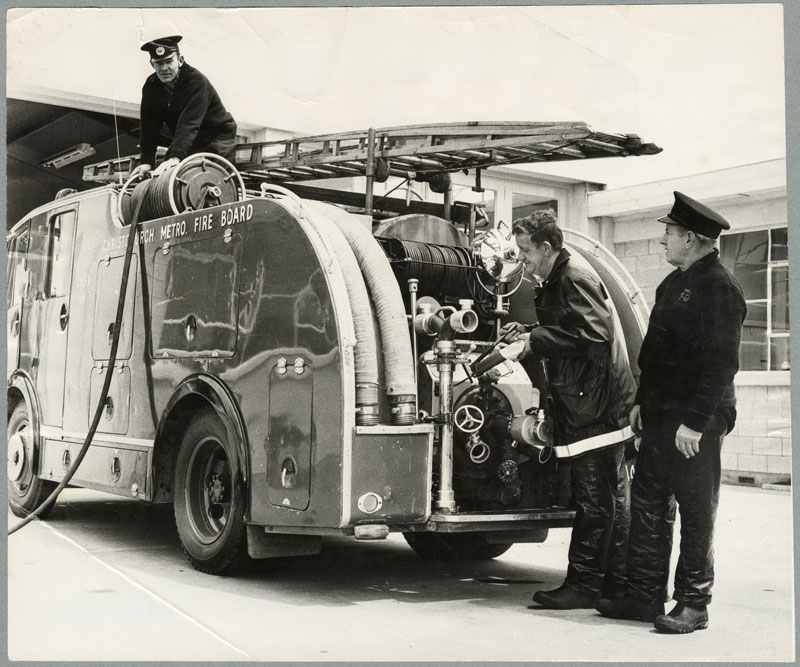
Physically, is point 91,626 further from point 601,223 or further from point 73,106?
point 601,223

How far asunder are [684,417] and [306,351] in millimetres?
2130

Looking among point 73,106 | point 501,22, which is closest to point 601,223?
point 501,22

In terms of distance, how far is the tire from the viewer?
9.11 m

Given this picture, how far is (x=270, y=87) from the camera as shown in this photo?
7.43 meters

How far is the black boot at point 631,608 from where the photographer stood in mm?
6004

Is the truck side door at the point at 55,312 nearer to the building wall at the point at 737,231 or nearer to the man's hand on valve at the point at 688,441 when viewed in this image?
the building wall at the point at 737,231

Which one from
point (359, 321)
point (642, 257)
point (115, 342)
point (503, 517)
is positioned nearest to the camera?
point (359, 321)

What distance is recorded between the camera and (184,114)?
7.91 metres

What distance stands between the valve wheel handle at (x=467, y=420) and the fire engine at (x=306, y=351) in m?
0.01

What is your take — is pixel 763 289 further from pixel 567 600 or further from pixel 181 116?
pixel 181 116

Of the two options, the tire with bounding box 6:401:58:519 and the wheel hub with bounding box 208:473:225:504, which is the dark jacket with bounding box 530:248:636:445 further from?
the tire with bounding box 6:401:58:519

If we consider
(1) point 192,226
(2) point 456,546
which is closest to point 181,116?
(1) point 192,226

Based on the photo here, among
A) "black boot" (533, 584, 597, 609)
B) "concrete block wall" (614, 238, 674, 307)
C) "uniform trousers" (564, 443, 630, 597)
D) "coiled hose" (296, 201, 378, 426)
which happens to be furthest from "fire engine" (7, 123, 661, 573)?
"concrete block wall" (614, 238, 674, 307)

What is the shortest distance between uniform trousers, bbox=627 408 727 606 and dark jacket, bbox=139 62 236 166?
3.91 meters
